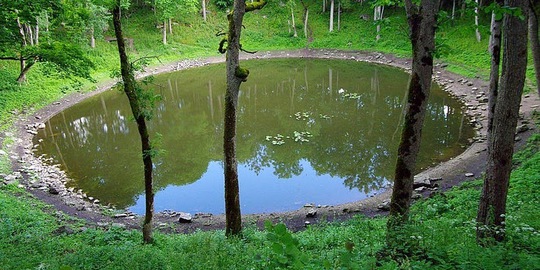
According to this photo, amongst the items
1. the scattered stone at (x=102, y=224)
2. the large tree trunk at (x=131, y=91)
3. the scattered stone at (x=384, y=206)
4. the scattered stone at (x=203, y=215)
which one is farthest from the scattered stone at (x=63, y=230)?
the scattered stone at (x=384, y=206)

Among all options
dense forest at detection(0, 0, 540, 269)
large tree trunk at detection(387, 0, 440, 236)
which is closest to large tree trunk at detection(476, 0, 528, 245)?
dense forest at detection(0, 0, 540, 269)

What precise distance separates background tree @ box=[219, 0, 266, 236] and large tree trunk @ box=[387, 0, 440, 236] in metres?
3.52

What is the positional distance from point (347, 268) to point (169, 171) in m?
14.8

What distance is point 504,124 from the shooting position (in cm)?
589

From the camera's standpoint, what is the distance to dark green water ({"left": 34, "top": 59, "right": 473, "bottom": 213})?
16.4 metres

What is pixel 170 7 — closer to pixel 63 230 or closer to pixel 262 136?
pixel 262 136

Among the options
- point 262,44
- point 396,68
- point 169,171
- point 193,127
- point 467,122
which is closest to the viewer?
point 169,171

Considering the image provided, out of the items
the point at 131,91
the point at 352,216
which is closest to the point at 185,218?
the point at 352,216

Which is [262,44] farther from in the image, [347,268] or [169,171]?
[347,268]

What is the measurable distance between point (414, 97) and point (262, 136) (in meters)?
15.0

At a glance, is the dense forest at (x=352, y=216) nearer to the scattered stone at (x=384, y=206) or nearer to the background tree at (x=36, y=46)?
the background tree at (x=36, y=46)

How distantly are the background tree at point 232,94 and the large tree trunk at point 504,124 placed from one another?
15.6ft

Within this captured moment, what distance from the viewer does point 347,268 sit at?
11.9 ft

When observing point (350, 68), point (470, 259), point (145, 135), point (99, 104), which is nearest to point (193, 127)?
point (99, 104)
